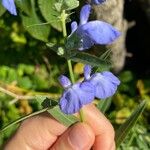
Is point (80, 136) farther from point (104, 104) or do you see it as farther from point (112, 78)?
point (104, 104)

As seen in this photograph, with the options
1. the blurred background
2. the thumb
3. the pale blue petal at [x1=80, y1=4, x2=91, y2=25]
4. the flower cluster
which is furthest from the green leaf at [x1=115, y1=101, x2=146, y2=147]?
the blurred background

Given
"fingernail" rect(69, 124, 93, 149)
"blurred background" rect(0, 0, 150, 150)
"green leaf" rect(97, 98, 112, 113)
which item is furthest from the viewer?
"blurred background" rect(0, 0, 150, 150)

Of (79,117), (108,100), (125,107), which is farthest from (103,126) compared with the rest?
(125,107)

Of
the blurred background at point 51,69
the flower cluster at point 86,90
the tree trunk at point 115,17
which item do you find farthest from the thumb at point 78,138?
the blurred background at point 51,69

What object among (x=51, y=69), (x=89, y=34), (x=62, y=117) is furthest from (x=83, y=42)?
(x=51, y=69)

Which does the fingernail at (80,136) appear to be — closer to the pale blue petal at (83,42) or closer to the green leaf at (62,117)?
the green leaf at (62,117)

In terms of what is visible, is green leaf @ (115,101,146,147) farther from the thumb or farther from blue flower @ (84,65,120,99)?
blue flower @ (84,65,120,99)

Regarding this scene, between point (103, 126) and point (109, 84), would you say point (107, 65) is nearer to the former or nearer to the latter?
point (109, 84)
